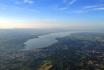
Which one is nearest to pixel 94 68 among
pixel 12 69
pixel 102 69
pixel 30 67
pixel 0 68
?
pixel 102 69

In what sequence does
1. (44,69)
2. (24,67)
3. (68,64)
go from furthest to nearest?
(68,64) → (24,67) → (44,69)

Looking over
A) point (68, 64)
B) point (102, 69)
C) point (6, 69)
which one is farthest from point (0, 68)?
point (102, 69)

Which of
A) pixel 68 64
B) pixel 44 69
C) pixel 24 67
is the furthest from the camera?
pixel 68 64

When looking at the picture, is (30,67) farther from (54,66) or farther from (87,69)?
(87,69)

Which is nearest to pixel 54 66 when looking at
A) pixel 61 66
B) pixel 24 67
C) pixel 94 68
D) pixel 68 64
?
pixel 61 66

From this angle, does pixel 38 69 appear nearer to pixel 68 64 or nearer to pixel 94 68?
pixel 68 64

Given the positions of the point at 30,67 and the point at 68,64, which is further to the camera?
the point at 68,64

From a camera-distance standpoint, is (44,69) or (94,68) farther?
(94,68)

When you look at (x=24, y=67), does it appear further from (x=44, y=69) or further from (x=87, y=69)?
(x=87, y=69)
